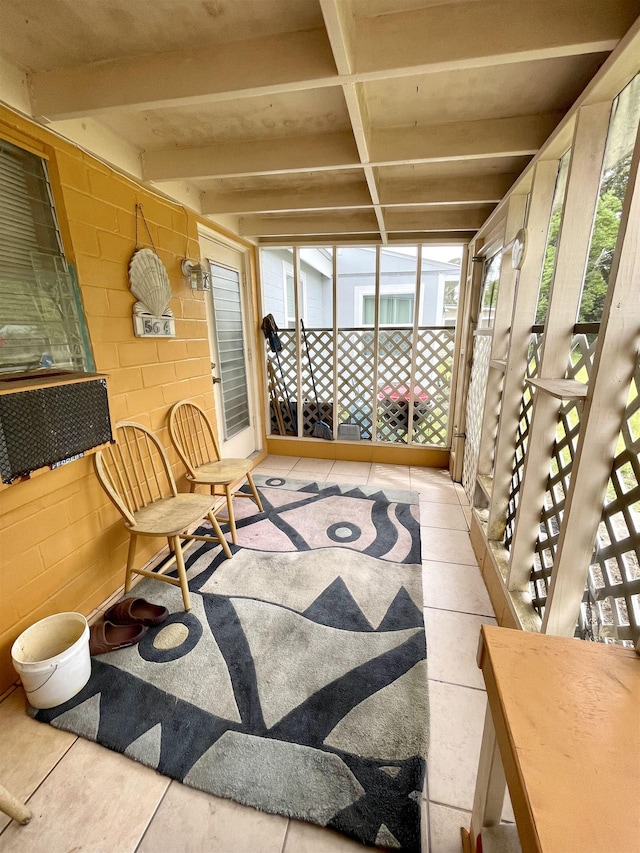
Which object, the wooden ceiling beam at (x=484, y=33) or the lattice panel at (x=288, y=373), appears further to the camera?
the lattice panel at (x=288, y=373)

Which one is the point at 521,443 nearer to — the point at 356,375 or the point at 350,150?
the point at 350,150

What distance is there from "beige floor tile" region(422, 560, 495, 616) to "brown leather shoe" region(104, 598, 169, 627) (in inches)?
52.3

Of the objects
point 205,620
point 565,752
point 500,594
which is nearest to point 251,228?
point 205,620

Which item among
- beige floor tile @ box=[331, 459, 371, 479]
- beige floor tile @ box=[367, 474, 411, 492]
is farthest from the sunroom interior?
beige floor tile @ box=[331, 459, 371, 479]

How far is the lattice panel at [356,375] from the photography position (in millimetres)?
3562

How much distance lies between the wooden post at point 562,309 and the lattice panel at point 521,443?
0.20 m

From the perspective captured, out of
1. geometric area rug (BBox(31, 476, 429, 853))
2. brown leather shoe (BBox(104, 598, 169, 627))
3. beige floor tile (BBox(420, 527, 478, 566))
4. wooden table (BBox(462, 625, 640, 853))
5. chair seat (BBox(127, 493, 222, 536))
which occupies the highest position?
wooden table (BBox(462, 625, 640, 853))

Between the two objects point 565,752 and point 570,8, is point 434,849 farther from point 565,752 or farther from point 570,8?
point 570,8

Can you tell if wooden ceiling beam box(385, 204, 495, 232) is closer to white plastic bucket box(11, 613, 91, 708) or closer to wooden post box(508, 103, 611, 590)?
wooden post box(508, 103, 611, 590)

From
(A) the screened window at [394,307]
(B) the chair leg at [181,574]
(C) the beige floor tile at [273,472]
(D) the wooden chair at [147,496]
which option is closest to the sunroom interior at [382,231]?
(D) the wooden chair at [147,496]

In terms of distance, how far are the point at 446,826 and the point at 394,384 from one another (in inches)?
121

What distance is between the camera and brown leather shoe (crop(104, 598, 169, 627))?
5.41 ft

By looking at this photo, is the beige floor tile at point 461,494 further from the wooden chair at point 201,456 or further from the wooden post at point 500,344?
the wooden chair at point 201,456

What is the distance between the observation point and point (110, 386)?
5.87 ft
